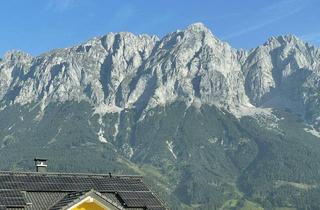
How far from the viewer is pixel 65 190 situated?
109 ft

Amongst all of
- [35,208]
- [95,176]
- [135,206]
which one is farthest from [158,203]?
[35,208]

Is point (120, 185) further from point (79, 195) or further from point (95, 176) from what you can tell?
point (79, 195)

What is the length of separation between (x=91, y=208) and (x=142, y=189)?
6.19 meters

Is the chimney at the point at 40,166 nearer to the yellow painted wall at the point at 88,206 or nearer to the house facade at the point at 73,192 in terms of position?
the house facade at the point at 73,192

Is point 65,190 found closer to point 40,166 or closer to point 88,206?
point 88,206

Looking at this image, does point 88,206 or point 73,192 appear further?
point 73,192

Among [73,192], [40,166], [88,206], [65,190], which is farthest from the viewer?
[40,166]

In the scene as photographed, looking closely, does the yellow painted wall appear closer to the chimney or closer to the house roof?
the house roof

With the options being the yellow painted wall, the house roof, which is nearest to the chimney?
the house roof

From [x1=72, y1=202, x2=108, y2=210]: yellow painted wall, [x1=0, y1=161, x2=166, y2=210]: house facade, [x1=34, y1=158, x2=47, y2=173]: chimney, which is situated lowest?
[x1=72, y1=202, x2=108, y2=210]: yellow painted wall

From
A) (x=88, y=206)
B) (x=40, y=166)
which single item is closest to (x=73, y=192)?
(x=88, y=206)

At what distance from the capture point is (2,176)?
111 feet

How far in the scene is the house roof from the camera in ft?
101

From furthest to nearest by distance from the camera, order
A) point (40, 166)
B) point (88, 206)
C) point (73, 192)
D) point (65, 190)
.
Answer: point (40, 166), point (65, 190), point (73, 192), point (88, 206)
